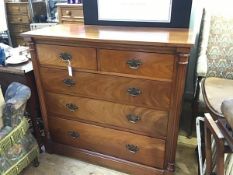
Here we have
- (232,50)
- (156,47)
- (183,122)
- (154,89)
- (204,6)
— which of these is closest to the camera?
(156,47)

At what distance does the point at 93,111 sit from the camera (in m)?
1.50

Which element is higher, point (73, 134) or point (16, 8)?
point (16, 8)

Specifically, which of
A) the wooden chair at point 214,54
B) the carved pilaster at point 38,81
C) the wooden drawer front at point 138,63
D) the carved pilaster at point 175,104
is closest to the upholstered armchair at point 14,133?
the carved pilaster at point 38,81

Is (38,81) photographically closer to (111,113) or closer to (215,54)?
(111,113)

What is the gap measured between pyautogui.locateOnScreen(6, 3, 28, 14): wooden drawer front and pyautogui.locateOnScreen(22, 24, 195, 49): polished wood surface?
1807 millimetres

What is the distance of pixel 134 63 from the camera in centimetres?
125

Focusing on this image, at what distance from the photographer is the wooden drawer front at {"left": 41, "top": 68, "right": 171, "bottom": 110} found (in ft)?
4.22

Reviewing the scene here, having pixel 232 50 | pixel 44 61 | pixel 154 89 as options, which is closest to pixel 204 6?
pixel 232 50

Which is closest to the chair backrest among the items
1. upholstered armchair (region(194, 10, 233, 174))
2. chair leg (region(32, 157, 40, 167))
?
upholstered armchair (region(194, 10, 233, 174))

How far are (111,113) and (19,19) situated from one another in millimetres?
2397

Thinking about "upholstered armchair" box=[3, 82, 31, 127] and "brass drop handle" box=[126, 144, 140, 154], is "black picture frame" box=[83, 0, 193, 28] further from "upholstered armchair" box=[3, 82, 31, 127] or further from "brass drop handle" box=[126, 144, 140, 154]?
"brass drop handle" box=[126, 144, 140, 154]

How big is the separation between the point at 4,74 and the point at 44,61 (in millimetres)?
346

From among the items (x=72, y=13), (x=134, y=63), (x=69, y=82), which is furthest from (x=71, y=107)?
(x=72, y=13)

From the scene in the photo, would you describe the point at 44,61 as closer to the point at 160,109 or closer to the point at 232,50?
the point at 160,109
